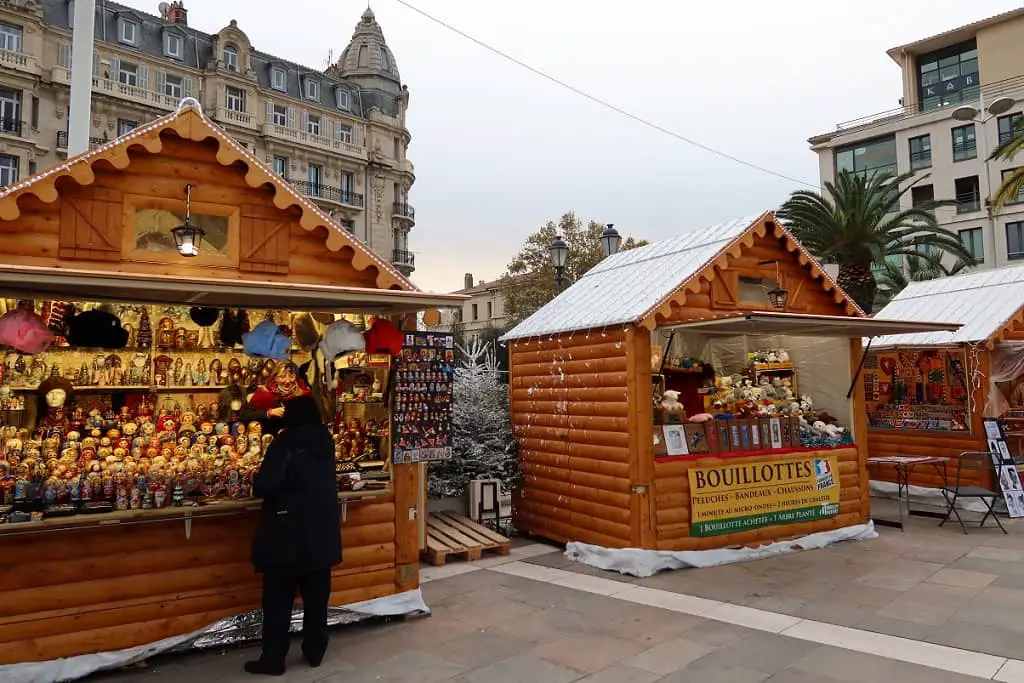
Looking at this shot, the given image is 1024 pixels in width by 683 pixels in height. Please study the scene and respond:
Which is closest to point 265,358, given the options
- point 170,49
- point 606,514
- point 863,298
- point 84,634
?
point 84,634

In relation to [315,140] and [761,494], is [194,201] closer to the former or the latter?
[761,494]

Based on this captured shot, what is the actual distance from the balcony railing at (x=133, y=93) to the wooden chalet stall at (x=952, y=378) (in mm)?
31394

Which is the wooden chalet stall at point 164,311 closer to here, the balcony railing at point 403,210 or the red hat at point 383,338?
the red hat at point 383,338

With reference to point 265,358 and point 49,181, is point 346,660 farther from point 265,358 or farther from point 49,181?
point 49,181

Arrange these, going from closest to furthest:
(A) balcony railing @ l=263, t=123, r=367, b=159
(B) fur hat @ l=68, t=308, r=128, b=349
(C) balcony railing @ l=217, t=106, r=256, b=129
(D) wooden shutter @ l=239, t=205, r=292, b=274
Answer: (B) fur hat @ l=68, t=308, r=128, b=349 < (D) wooden shutter @ l=239, t=205, r=292, b=274 < (C) balcony railing @ l=217, t=106, r=256, b=129 < (A) balcony railing @ l=263, t=123, r=367, b=159

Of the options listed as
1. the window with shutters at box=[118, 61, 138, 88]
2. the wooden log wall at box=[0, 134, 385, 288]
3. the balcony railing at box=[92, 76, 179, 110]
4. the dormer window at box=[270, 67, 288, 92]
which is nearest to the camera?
the wooden log wall at box=[0, 134, 385, 288]

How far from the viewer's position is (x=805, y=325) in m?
8.66

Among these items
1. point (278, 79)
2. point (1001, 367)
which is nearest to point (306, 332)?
point (1001, 367)

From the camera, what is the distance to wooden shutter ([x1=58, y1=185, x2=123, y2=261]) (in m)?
5.38

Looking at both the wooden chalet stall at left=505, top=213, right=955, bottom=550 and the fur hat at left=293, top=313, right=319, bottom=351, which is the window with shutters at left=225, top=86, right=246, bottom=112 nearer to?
the wooden chalet stall at left=505, top=213, right=955, bottom=550

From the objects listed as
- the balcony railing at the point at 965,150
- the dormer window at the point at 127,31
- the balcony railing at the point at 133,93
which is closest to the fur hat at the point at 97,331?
the balcony railing at the point at 133,93

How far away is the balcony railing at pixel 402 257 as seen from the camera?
42691mm

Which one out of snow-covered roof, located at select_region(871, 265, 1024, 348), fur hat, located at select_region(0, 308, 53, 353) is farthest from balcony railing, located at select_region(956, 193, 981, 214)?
fur hat, located at select_region(0, 308, 53, 353)

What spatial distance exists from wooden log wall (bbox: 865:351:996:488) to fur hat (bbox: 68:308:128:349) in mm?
11859
